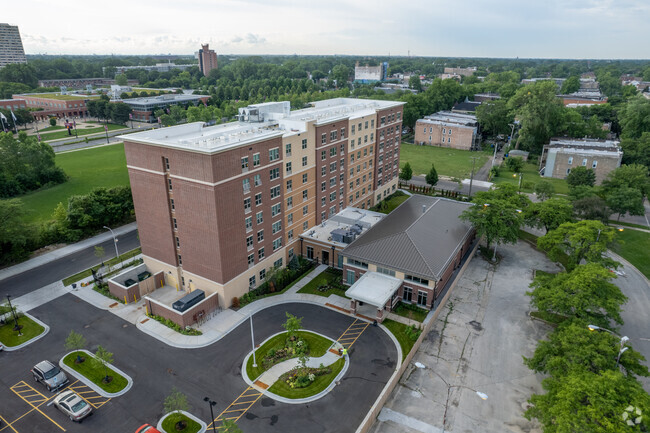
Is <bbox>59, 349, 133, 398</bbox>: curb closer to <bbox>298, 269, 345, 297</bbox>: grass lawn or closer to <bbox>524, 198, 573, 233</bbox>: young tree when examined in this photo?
<bbox>298, 269, 345, 297</bbox>: grass lawn

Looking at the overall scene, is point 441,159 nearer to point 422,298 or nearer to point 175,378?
point 422,298

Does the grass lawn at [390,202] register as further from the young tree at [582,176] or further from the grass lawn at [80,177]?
the grass lawn at [80,177]

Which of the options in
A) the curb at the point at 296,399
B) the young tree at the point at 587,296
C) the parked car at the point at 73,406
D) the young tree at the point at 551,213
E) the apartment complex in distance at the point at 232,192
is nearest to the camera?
the parked car at the point at 73,406

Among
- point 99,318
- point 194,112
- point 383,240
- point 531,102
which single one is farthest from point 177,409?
point 194,112

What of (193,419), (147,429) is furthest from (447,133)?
(147,429)

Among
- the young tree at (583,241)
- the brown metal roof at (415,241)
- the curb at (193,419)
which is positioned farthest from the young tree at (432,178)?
the curb at (193,419)

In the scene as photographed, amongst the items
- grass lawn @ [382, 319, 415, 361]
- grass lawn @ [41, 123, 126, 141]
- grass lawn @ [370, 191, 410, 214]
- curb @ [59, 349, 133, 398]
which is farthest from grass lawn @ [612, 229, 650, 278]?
grass lawn @ [41, 123, 126, 141]
